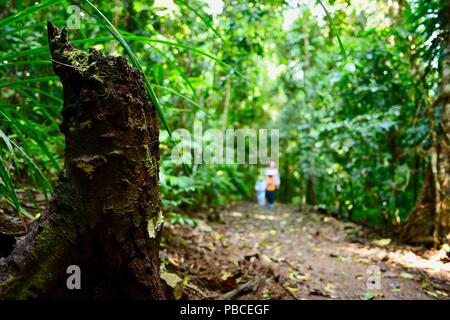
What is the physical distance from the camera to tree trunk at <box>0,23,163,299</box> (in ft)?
3.55

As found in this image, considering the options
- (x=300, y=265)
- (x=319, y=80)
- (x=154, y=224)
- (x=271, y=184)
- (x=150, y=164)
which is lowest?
(x=300, y=265)

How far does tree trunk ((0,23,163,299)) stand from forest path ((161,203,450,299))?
1153 mm

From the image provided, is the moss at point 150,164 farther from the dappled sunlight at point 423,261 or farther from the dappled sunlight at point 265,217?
the dappled sunlight at point 265,217

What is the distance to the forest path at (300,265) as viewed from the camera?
2.45 meters

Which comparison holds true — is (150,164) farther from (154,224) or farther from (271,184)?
(271,184)

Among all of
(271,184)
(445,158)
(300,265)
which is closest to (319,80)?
(271,184)

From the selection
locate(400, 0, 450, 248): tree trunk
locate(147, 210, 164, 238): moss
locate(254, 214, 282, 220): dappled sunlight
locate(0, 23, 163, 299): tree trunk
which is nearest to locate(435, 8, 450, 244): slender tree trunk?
locate(400, 0, 450, 248): tree trunk

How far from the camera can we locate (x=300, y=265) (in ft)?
11.2

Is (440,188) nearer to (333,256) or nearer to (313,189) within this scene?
(333,256)

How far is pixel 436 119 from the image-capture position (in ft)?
11.7

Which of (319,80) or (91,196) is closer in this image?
(91,196)

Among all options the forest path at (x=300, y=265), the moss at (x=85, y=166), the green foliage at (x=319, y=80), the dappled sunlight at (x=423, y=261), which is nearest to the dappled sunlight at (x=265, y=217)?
the green foliage at (x=319, y=80)

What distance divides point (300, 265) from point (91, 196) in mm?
2814

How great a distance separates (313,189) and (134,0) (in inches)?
244
